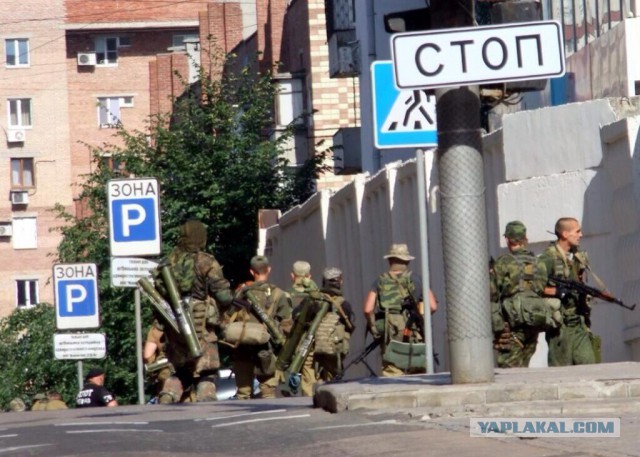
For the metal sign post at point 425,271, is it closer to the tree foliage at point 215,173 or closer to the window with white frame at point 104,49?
the tree foliage at point 215,173

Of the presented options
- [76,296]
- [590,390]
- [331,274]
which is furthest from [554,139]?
[76,296]

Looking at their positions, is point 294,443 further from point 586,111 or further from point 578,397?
point 586,111

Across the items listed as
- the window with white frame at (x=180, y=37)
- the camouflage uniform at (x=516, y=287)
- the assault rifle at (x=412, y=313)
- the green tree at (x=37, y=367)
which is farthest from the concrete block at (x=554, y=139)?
the window with white frame at (x=180, y=37)

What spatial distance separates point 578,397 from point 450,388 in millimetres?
746

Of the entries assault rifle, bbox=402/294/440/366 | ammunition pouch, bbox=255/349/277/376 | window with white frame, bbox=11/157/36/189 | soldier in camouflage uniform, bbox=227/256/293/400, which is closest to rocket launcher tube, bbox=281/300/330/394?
soldier in camouflage uniform, bbox=227/256/293/400

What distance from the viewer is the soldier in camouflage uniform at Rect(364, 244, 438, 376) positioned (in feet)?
55.7

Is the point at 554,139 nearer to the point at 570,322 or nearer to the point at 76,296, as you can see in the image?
the point at 570,322

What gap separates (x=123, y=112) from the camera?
87.0m

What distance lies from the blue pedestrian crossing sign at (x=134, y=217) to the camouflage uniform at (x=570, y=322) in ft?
19.1

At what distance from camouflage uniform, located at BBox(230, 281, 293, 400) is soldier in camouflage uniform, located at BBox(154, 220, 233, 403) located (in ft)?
6.09

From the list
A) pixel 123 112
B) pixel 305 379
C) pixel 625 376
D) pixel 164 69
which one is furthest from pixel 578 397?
pixel 123 112

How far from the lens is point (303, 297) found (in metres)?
19.5

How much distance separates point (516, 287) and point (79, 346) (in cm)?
1168

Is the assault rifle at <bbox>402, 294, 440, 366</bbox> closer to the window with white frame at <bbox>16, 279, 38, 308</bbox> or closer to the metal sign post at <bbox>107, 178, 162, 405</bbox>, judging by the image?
the metal sign post at <bbox>107, 178, 162, 405</bbox>
